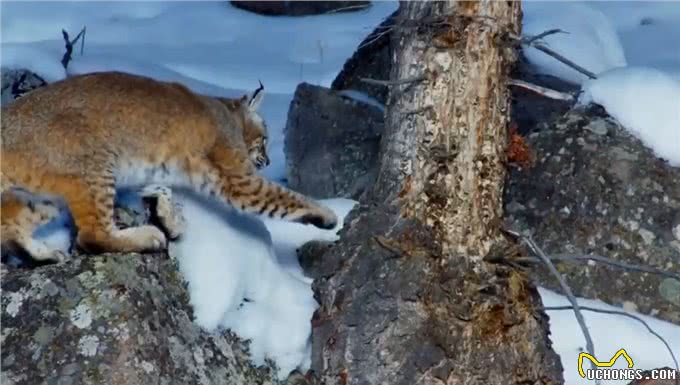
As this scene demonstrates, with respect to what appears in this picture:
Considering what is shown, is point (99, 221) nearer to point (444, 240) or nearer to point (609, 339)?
point (444, 240)

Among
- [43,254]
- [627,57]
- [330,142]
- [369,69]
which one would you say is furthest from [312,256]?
[627,57]

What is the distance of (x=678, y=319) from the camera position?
250 inches

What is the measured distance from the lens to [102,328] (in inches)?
205

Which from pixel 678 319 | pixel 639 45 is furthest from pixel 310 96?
pixel 639 45

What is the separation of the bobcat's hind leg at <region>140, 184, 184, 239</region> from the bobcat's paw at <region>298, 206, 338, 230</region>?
2.05ft

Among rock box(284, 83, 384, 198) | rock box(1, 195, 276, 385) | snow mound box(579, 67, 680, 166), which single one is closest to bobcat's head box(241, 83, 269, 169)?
rock box(284, 83, 384, 198)

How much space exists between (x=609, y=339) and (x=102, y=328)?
7.30 ft

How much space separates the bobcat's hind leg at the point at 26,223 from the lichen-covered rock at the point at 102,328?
0.10 meters

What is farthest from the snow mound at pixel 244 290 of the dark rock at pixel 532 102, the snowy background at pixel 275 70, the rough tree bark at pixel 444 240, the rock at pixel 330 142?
the dark rock at pixel 532 102

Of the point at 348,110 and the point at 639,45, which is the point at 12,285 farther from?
the point at 639,45

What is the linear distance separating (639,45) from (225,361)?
6.06 metres

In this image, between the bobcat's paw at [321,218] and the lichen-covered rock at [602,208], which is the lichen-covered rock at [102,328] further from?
the lichen-covered rock at [602,208]

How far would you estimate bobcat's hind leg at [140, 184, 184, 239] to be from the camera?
18.8ft

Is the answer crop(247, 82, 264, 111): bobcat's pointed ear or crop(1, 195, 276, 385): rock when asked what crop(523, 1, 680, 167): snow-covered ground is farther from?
crop(1, 195, 276, 385): rock
